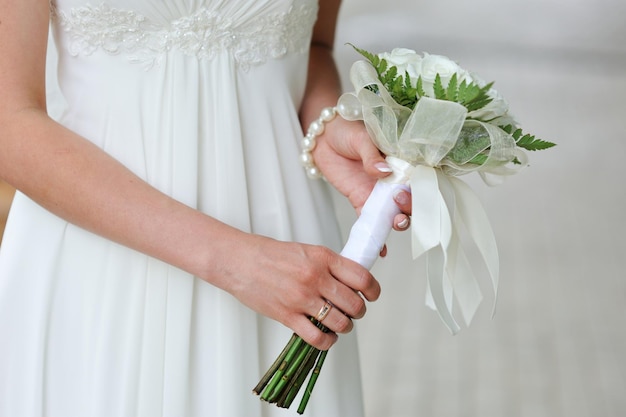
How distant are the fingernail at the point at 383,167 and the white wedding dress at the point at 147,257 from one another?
0.85 feet

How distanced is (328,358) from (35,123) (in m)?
0.67

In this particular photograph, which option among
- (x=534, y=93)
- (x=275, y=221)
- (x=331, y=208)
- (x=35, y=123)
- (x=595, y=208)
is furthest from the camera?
(x=534, y=93)

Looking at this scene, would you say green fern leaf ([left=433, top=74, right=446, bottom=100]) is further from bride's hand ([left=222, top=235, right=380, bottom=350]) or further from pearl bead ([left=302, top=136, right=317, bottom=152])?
pearl bead ([left=302, top=136, right=317, bottom=152])

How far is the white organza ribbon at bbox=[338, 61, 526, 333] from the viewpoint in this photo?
129cm

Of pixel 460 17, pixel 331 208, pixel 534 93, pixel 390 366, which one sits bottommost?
pixel 331 208

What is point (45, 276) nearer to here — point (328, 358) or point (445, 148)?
point (328, 358)

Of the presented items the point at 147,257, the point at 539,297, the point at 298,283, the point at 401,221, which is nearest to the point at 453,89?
the point at 401,221

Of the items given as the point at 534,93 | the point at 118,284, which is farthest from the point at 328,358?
the point at 534,93

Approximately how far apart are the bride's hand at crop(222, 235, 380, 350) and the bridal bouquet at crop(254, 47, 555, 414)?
0.04 meters

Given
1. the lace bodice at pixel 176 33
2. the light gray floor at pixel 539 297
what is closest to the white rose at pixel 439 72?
the lace bodice at pixel 176 33

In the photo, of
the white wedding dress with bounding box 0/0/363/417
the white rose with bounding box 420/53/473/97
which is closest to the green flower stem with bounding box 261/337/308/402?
the white wedding dress with bounding box 0/0/363/417

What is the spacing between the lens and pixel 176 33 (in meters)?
1.49

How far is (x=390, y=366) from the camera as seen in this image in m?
3.96

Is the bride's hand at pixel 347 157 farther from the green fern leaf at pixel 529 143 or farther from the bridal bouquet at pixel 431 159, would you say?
the green fern leaf at pixel 529 143
